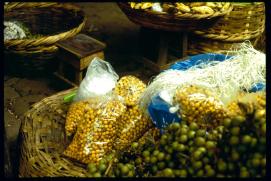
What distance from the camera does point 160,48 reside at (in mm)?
4156

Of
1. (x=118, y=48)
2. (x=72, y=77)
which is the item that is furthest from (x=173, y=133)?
(x=118, y=48)

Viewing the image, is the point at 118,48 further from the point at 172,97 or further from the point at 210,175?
the point at 210,175

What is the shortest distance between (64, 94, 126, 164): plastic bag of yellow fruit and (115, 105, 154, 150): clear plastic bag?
0.04m

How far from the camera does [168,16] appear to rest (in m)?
3.53

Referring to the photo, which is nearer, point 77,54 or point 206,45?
point 77,54

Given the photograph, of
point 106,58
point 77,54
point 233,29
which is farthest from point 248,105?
point 106,58

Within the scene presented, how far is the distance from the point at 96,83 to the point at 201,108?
2.67 ft

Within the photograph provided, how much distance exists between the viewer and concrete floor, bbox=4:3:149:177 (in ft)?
11.7

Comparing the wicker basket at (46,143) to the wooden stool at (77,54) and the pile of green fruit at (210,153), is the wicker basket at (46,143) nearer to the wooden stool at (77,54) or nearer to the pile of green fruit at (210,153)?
the pile of green fruit at (210,153)

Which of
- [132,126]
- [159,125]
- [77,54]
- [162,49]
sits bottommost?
[162,49]

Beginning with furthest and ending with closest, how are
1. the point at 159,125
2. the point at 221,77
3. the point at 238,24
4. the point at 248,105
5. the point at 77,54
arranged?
the point at 238,24 < the point at 77,54 < the point at 221,77 < the point at 159,125 < the point at 248,105

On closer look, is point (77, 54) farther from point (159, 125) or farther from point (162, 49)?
point (159, 125)

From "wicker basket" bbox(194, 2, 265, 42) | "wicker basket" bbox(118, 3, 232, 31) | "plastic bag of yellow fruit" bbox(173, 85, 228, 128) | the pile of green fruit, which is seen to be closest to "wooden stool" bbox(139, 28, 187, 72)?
"wicker basket" bbox(194, 2, 265, 42)

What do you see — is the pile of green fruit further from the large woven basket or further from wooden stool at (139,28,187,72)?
the large woven basket
